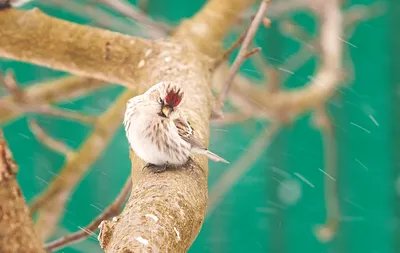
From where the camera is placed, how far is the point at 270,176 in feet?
12.8

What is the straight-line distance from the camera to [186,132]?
1120 mm

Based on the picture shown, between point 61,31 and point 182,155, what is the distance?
56cm

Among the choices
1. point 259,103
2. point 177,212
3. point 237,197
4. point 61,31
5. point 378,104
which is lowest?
point 237,197

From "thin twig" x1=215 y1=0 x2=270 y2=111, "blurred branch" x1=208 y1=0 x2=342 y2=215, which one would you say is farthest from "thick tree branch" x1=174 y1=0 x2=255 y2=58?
"blurred branch" x1=208 y1=0 x2=342 y2=215

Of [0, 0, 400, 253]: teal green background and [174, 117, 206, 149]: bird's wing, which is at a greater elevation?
[174, 117, 206, 149]: bird's wing

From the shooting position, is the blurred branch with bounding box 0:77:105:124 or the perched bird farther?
the blurred branch with bounding box 0:77:105:124

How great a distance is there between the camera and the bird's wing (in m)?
1.09

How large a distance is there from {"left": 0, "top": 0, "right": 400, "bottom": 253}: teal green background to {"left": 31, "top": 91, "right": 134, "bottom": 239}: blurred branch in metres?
1.40

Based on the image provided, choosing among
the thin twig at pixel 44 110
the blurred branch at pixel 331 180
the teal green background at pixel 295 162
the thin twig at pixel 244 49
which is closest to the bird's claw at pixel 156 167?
the thin twig at pixel 244 49

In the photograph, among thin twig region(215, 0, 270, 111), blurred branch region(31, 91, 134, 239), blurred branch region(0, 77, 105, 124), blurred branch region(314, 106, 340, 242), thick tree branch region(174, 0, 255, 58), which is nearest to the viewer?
thin twig region(215, 0, 270, 111)

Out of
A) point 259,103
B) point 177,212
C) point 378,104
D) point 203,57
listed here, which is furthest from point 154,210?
point 378,104

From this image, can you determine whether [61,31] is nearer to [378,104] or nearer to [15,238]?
[15,238]

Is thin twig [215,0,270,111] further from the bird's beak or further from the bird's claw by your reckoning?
the bird's claw

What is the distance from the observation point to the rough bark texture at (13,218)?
32.6 inches
